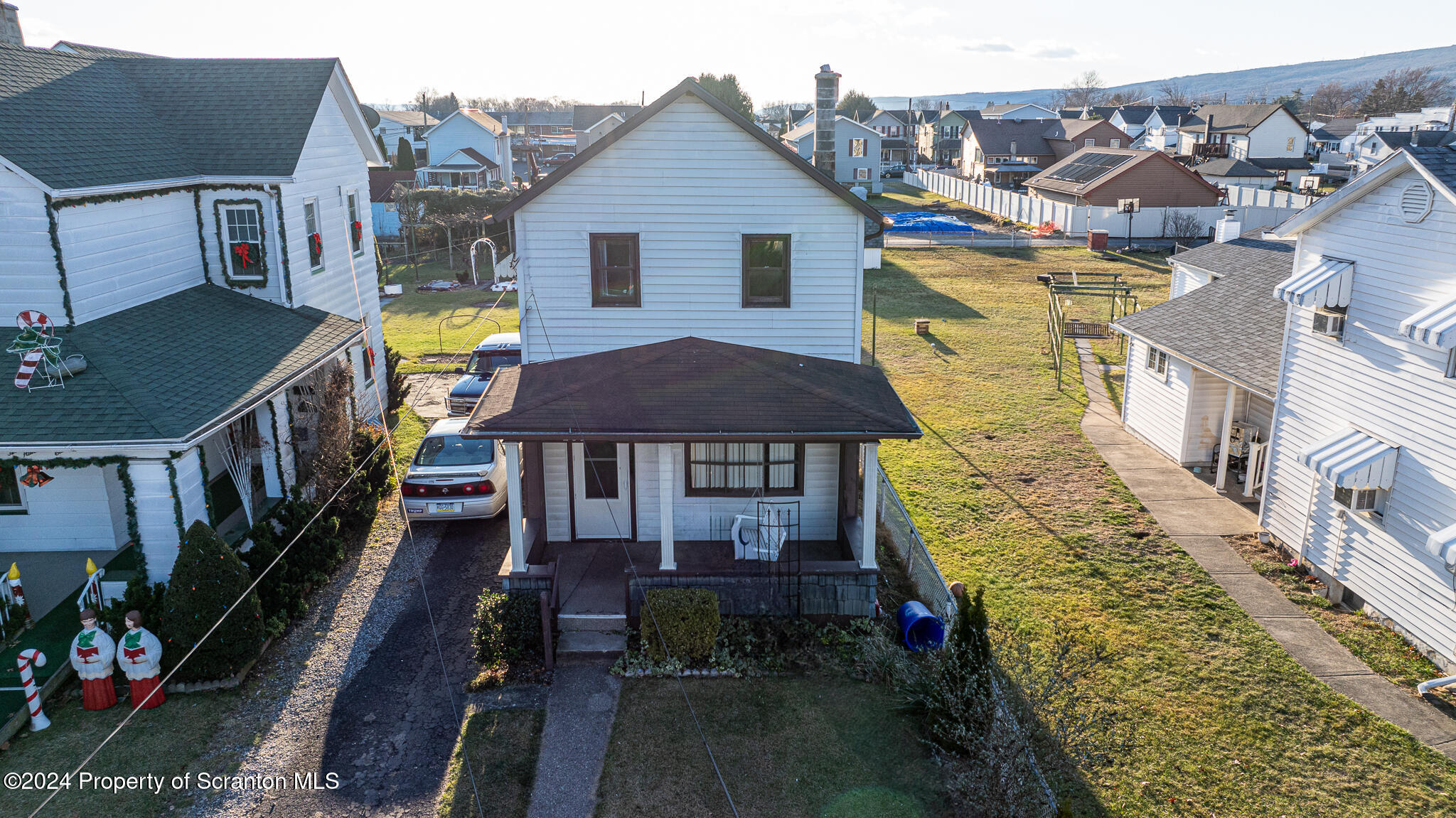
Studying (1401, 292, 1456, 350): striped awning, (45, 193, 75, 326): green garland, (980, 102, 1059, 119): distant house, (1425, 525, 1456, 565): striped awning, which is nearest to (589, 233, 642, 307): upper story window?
(45, 193, 75, 326): green garland

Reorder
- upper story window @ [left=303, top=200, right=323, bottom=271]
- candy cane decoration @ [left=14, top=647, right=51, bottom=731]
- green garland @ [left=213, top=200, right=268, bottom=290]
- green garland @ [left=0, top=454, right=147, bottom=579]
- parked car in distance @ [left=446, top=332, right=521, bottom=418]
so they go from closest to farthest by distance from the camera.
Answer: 1. candy cane decoration @ [left=14, top=647, right=51, bottom=731]
2. green garland @ [left=0, top=454, right=147, bottom=579]
3. green garland @ [left=213, top=200, right=268, bottom=290]
4. upper story window @ [left=303, top=200, right=323, bottom=271]
5. parked car in distance @ [left=446, top=332, right=521, bottom=418]

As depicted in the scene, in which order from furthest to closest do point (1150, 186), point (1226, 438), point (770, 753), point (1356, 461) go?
point (1150, 186) → point (1226, 438) → point (1356, 461) → point (770, 753)

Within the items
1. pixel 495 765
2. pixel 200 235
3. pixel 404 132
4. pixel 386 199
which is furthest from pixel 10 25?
pixel 404 132

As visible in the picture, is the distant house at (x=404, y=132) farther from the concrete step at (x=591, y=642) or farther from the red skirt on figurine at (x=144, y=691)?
the concrete step at (x=591, y=642)

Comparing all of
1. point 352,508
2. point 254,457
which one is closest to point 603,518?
point 352,508

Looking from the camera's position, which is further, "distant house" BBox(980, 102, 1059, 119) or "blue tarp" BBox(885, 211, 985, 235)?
"distant house" BBox(980, 102, 1059, 119)

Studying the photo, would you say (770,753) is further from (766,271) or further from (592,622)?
(766,271)

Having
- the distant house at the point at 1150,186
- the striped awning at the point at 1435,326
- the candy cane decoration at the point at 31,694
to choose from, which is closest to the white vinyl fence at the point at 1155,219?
the distant house at the point at 1150,186

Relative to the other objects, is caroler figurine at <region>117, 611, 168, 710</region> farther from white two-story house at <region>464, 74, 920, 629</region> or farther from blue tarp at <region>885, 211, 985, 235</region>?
blue tarp at <region>885, 211, 985, 235</region>
